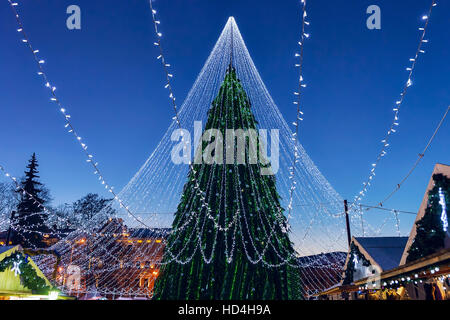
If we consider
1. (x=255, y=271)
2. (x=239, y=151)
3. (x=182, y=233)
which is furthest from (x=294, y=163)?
(x=182, y=233)

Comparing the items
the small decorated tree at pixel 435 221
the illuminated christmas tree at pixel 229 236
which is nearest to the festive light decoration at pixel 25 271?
the illuminated christmas tree at pixel 229 236

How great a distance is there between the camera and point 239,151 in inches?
318

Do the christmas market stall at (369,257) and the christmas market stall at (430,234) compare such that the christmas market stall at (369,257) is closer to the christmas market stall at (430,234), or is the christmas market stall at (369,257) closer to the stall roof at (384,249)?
the stall roof at (384,249)

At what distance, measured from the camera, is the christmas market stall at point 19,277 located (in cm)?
911

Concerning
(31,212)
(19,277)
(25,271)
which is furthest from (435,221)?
(31,212)

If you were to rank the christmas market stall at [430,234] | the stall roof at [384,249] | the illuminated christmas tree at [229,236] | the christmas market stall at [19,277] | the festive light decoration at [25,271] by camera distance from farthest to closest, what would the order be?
the stall roof at [384,249]
the festive light decoration at [25,271]
the christmas market stall at [19,277]
the illuminated christmas tree at [229,236]
the christmas market stall at [430,234]

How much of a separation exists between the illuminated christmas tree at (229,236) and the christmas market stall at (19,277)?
471 centimetres

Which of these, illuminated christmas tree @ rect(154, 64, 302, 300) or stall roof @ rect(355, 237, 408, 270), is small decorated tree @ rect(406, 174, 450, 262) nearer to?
illuminated christmas tree @ rect(154, 64, 302, 300)

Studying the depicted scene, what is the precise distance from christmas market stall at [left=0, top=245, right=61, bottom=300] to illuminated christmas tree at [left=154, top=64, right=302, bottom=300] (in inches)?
185

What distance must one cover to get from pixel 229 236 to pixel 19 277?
750 cm

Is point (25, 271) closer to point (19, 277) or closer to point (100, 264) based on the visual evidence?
point (19, 277)

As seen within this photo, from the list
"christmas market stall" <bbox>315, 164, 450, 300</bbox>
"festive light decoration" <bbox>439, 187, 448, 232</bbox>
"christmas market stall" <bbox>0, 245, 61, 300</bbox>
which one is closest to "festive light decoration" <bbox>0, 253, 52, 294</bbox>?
"christmas market stall" <bbox>0, 245, 61, 300</bbox>

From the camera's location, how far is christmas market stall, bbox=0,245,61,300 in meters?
9.11
